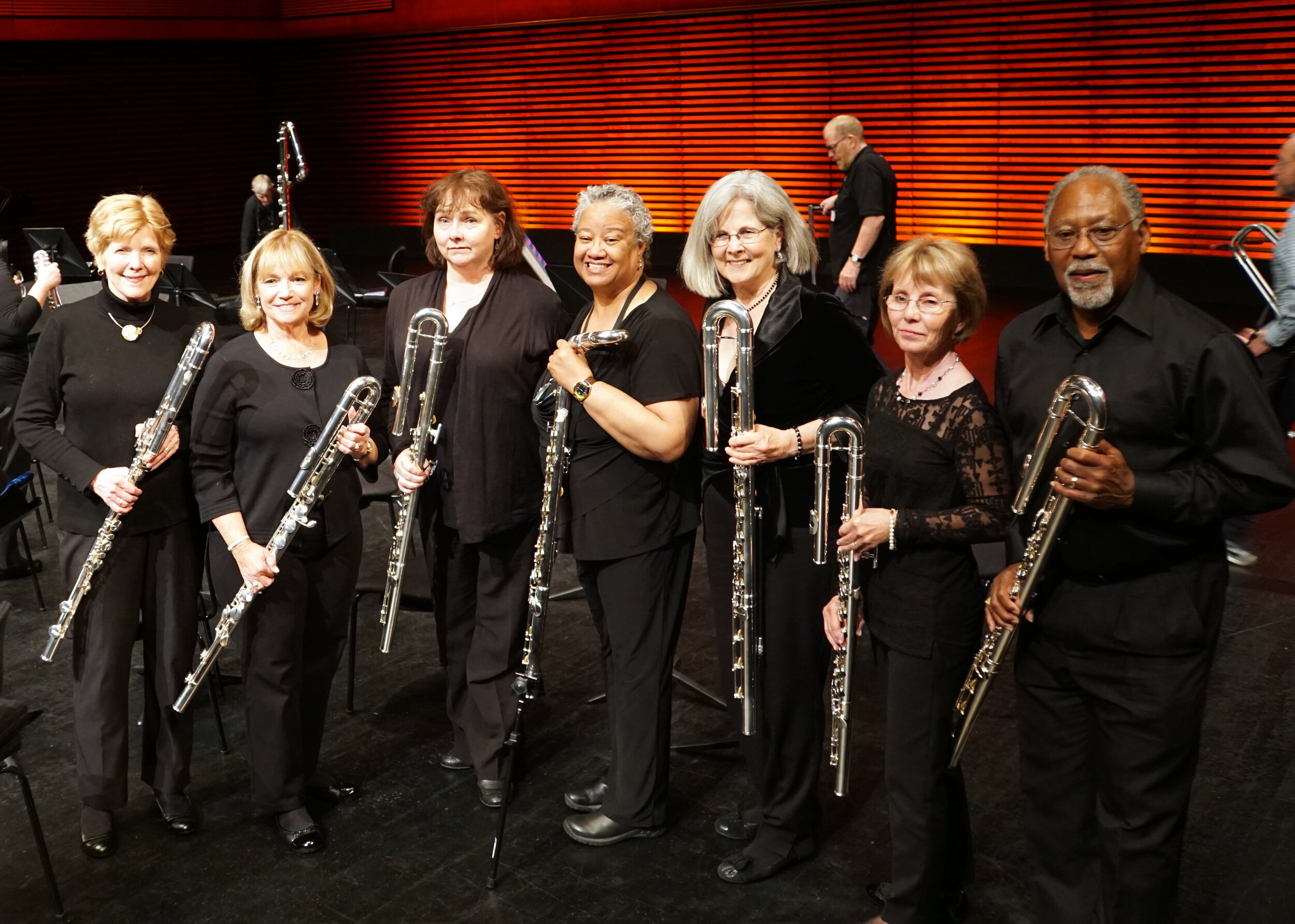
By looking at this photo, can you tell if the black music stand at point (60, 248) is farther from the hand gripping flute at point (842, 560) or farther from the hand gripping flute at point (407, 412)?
the hand gripping flute at point (842, 560)

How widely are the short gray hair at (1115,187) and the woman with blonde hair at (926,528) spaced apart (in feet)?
0.78

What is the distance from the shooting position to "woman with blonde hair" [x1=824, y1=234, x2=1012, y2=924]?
243 centimetres

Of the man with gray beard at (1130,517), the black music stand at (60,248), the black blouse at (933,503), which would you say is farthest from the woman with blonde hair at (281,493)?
the black music stand at (60,248)

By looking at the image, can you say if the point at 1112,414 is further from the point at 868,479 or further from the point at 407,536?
the point at 407,536

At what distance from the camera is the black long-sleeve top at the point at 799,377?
2777 millimetres

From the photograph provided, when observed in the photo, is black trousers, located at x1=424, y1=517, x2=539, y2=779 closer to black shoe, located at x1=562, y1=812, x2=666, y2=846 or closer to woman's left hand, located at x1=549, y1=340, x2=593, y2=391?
black shoe, located at x1=562, y1=812, x2=666, y2=846

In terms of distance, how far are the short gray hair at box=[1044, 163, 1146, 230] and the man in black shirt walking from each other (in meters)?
5.15

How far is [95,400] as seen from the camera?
10.1 ft

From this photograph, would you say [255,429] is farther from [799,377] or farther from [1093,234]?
[1093,234]

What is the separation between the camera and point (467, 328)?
3211 mm

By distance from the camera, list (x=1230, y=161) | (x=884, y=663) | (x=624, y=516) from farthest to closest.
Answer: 1. (x=1230, y=161)
2. (x=624, y=516)
3. (x=884, y=663)

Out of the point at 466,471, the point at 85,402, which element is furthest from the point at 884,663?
the point at 85,402

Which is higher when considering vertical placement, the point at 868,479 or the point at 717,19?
the point at 717,19

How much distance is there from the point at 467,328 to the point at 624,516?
0.71m
